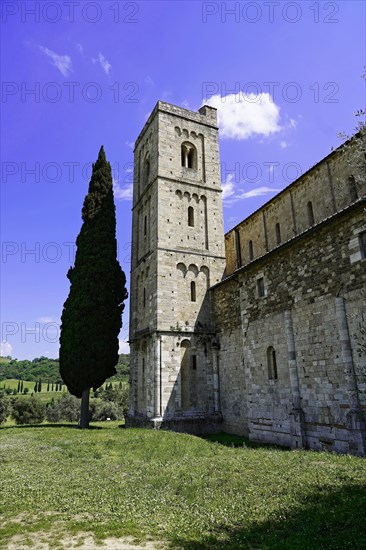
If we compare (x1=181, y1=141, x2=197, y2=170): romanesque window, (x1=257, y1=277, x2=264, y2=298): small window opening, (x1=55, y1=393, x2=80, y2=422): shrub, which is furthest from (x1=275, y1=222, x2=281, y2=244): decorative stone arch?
(x1=55, y1=393, x2=80, y2=422): shrub

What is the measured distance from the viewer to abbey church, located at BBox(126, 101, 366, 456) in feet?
40.2

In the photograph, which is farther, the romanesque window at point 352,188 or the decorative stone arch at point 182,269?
the decorative stone arch at point 182,269

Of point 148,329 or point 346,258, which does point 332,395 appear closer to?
point 346,258

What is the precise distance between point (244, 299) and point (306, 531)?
12785 mm

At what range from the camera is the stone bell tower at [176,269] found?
1952 cm

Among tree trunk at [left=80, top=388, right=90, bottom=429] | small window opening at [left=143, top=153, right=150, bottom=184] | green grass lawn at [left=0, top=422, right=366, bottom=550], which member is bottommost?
green grass lawn at [left=0, top=422, right=366, bottom=550]

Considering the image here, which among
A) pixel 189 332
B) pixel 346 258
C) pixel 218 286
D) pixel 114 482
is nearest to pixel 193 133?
pixel 218 286

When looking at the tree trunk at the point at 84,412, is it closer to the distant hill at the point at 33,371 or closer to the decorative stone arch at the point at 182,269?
the decorative stone arch at the point at 182,269

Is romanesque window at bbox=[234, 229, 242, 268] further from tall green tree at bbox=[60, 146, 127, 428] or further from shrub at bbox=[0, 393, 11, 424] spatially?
shrub at bbox=[0, 393, 11, 424]

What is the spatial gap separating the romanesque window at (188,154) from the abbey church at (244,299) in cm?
9

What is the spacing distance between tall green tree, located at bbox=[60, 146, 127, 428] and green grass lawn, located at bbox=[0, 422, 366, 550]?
7.95 m

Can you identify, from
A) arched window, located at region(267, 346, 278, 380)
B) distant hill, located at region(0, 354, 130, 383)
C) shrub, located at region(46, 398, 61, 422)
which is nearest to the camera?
arched window, located at region(267, 346, 278, 380)

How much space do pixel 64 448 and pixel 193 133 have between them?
2088 centimetres

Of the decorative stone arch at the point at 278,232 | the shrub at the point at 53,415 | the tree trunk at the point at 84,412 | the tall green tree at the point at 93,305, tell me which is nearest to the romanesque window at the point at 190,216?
the tall green tree at the point at 93,305
